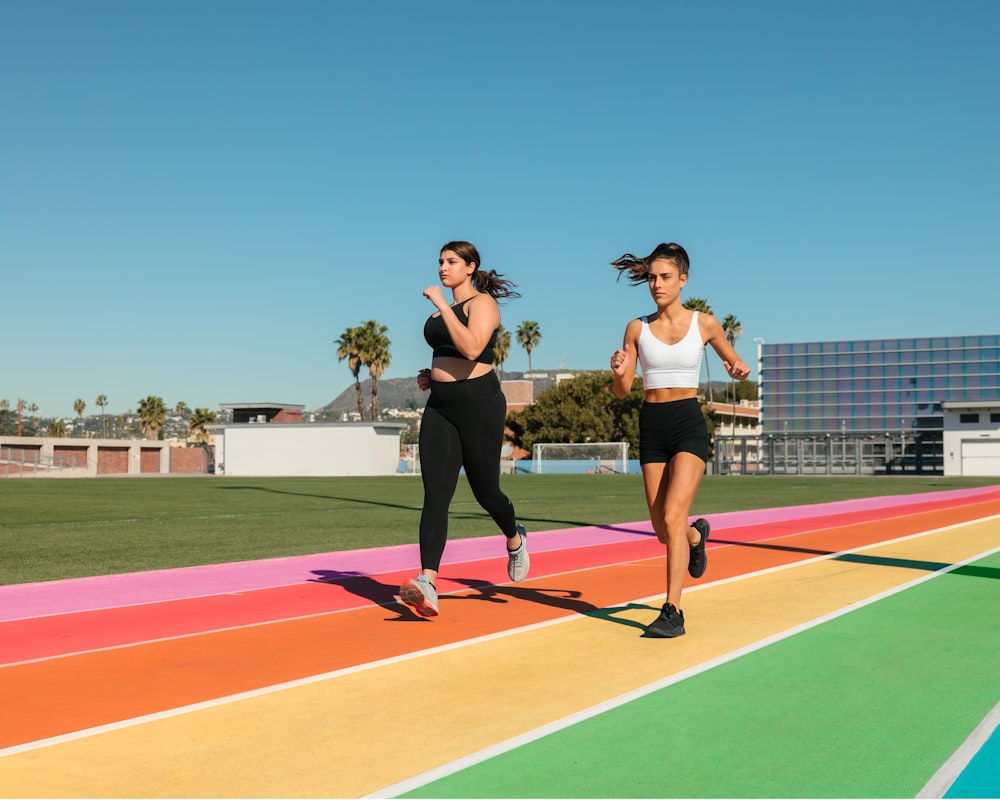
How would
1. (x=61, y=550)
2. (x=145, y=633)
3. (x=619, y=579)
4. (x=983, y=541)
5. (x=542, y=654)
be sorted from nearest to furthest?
(x=542, y=654) < (x=145, y=633) < (x=619, y=579) < (x=61, y=550) < (x=983, y=541)

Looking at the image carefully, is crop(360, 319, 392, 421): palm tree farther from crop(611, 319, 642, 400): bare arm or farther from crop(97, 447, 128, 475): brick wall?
crop(611, 319, 642, 400): bare arm

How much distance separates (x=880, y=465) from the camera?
275 feet

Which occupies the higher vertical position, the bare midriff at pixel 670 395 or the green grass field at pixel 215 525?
the bare midriff at pixel 670 395

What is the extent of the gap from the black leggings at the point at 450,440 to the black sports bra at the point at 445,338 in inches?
6.3

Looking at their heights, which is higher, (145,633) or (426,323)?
(426,323)

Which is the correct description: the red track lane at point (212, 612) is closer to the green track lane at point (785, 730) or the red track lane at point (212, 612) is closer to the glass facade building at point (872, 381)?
the green track lane at point (785, 730)

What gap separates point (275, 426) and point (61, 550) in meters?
61.5

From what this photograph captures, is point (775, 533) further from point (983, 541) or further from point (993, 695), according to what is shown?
point (993, 695)

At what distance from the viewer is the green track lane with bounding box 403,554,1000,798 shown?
3510mm

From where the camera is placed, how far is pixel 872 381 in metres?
122

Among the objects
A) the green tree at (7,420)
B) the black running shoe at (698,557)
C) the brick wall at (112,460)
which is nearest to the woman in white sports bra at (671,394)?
the black running shoe at (698,557)

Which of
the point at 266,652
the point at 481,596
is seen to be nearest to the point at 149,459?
the point at 481,596

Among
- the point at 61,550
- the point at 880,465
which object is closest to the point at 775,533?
the point at 61,550

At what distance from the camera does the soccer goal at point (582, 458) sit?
242 feet
